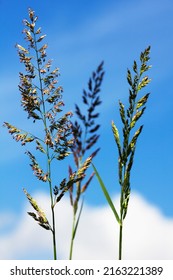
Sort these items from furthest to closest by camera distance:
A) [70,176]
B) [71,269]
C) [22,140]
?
1. [22,140]
2. [71,269]
3. [70,176]

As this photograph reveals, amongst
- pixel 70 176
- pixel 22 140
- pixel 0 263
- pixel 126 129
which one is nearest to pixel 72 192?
pixel 70 176

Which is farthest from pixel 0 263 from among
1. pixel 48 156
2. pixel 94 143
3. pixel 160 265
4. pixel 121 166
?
pixel 94 143

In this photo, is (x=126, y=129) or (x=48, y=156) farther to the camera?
(x=48, y=156)

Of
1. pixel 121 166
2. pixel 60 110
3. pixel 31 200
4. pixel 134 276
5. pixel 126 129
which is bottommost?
pixel 134 276

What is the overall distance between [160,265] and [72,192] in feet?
3.33

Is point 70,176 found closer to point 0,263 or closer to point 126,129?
point 126,129

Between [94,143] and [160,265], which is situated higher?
[94,143]

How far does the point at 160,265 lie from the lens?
253 cm

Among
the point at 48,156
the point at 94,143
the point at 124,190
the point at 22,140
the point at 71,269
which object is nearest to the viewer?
the point at 94,143

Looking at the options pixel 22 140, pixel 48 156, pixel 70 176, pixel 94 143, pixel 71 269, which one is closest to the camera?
pixel 94 143

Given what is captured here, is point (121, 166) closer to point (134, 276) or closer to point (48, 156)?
point (48, 156)

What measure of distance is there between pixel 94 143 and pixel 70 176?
0.25m

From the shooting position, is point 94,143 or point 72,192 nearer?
point 94,143

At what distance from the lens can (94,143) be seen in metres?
1.69
